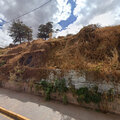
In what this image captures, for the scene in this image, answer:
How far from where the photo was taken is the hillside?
3.99 meters

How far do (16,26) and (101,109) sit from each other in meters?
21.1

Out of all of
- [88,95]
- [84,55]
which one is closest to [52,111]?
[88,95]

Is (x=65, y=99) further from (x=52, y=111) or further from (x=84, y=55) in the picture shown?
(x=84, y=55)

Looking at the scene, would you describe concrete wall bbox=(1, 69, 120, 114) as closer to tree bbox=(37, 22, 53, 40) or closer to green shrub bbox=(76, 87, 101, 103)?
green shrub bbox=(76, 87, 101, 103)

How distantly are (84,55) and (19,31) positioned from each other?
18.2m

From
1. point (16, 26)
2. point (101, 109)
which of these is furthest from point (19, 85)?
point (16, 26)

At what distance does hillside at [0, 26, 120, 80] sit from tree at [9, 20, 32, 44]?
13876mm

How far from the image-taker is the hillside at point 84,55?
3.99 m

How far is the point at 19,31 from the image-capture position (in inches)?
747

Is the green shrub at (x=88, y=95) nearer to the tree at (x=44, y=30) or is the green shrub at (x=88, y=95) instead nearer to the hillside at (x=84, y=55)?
the hillside at (x=84, y=55)

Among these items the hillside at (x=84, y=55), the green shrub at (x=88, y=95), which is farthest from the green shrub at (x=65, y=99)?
the hillside at (x=84, y=55)

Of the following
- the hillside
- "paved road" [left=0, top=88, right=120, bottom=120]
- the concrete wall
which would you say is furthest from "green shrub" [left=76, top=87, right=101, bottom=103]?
the hillside

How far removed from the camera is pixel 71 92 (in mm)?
3873

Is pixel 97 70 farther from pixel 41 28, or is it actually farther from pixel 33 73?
pixel 41 28
